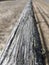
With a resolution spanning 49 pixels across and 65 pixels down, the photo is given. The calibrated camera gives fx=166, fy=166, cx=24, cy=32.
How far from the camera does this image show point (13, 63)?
151 cm

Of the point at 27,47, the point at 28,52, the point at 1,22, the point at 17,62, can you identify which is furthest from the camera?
the point at 1,22

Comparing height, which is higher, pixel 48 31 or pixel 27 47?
pixel 27 47

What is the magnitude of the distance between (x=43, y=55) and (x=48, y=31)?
1081 millimetres

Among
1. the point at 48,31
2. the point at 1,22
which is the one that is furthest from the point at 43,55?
→ the point at 1,22

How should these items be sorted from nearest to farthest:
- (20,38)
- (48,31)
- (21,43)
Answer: (21,43) → (20,38) → (48,31)

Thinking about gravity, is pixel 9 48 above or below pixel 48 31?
above

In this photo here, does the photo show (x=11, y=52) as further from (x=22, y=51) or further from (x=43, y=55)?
(x=43, y=55)

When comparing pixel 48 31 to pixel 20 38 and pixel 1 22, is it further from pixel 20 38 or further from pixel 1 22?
pixel 1 22

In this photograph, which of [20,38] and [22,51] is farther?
[20,38]

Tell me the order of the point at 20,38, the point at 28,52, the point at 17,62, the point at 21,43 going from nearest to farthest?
the point at 17,62 → the point at 28,52 → the point at 21,43 → the point at 20,38

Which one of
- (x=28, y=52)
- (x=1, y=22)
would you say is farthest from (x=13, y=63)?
(x=1, y=22)

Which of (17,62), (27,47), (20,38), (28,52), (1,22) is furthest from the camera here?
(1,22)

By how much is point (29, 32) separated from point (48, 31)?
49 cm

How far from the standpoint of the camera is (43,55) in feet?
5.52
